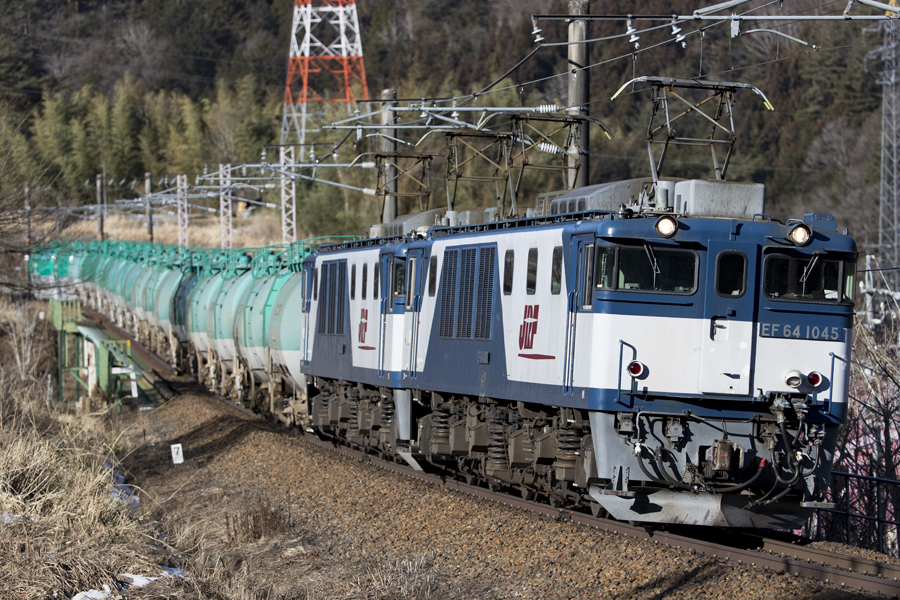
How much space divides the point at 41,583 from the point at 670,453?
6.09m

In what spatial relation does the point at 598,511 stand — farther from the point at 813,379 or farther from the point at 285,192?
the point at 285,192

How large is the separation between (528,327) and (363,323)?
5.81m

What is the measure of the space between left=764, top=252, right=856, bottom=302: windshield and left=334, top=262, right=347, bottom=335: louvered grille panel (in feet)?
30.1

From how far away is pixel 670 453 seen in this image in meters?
11.2

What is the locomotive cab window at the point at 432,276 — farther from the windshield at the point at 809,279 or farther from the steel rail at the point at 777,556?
the windshield at the point at 809,279

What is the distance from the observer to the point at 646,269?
11.4 metres

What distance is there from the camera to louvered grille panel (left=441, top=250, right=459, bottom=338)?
48.9ft

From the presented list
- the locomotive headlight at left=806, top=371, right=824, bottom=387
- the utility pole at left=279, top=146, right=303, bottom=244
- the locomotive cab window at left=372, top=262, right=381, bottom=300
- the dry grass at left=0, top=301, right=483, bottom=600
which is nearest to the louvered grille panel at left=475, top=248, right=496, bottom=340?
the dry grass at left=0, top=301, right=483, bottom=600

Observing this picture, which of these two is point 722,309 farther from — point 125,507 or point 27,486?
point 27,486

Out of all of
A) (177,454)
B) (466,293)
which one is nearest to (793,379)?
(466,293)

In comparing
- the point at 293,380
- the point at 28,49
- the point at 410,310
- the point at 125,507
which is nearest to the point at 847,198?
the point at 293,380

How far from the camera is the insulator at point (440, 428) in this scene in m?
15.5

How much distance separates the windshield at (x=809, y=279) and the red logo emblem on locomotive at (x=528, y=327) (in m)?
2.62

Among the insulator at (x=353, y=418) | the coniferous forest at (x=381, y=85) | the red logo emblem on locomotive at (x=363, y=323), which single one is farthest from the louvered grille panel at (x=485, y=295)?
the coniferous forest at (x=381, y=85)
